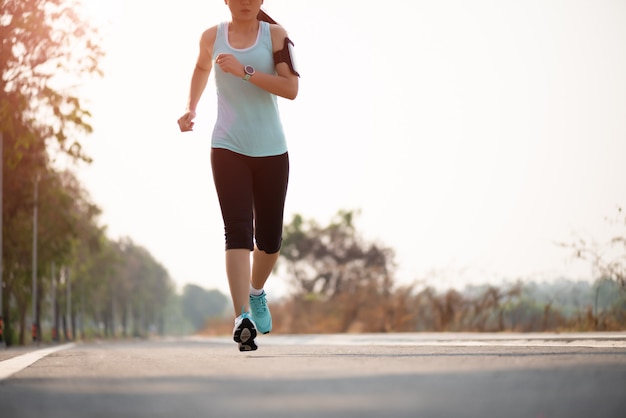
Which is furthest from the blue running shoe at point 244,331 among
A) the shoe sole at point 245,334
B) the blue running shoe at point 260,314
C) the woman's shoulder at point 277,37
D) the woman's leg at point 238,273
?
the woman's shoulder at point 277,37

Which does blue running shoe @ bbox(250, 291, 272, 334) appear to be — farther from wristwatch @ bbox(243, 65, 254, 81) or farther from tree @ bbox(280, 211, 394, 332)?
tree @ bbox(280, 211, 394, 332)

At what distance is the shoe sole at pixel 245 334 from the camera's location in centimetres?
615

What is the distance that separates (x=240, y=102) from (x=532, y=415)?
4108mm

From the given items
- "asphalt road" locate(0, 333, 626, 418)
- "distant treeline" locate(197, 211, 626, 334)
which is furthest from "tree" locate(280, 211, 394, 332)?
"asphalt road" locate(0, 333, 626, 418)

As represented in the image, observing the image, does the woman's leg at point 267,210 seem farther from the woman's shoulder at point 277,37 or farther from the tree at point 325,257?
the tree at point 325,257

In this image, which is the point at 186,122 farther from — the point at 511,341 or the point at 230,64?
the point at 511,341

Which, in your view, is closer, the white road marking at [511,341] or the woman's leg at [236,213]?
the woman's leg at [236,213]

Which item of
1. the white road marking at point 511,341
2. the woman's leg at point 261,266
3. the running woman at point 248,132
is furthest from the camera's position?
the white road marking at point 511,341

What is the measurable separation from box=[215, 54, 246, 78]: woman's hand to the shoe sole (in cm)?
155

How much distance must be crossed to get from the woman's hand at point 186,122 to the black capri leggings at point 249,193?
1.35 ft

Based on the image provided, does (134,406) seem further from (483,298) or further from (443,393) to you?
(483,298)

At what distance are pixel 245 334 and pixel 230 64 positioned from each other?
5.53 feet

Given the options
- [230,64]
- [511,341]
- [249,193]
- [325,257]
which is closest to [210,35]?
[230,64]

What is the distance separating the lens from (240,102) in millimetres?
6656
